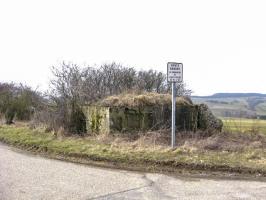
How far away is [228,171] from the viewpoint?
1199 cm

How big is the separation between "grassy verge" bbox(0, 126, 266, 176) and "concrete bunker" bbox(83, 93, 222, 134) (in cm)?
155

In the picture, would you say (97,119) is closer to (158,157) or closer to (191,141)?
(191,141)

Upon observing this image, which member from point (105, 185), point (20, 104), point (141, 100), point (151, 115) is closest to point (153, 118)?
point (151, 115)

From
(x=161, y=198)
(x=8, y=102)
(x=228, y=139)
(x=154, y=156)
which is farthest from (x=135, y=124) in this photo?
(x=8, y=102)

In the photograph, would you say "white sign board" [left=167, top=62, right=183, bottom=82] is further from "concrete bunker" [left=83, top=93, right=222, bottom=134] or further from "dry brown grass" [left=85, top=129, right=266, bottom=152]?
"concrete bunker" [left=83, top=93, right=222, bottom=134]

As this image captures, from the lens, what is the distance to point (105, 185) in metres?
10.3

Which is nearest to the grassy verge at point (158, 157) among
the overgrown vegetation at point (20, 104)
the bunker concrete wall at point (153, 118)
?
the bunker concrete wall at point (153, 118)

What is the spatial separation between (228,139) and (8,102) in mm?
20416

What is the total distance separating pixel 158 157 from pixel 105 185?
3.50m

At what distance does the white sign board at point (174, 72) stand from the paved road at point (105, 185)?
3655mm

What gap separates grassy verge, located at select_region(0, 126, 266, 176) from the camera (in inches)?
487

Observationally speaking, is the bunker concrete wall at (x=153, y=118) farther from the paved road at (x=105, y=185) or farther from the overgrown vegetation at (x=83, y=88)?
the paved road at (x=105, y=185)

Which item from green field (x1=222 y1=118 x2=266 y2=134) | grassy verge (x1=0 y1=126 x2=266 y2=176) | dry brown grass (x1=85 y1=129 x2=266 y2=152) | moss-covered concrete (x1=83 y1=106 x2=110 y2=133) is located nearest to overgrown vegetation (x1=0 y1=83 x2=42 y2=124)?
moss-covered concrete (x1=83 y1=106 x2=110 y2=133)

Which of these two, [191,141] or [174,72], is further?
[191,141]
